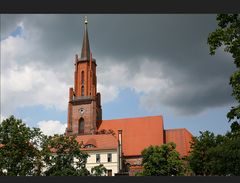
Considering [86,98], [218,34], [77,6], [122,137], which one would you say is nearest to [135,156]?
[122,137]

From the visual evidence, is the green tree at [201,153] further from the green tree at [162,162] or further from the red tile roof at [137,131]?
the red tile roof at [137,131]

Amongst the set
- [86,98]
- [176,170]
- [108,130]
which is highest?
[86,98]

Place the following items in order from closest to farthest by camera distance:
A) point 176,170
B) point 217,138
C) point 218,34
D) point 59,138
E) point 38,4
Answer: point 38,4 < point 218,34 < point 59,138 < point 217,138 < point 176,170

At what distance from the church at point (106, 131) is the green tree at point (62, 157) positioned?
20.9 metres

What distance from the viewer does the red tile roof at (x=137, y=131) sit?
2276 inches

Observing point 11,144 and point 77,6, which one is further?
point 11,144

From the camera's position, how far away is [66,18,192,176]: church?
2141 inches

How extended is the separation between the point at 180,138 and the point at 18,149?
108 feet

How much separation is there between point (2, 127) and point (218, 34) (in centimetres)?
2195

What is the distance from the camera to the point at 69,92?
63.6m

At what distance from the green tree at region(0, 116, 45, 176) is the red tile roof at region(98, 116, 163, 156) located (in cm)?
2902

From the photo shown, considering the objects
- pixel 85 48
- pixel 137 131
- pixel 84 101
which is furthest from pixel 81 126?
pixel 85 48

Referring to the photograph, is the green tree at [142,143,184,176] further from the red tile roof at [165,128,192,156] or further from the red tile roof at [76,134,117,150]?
the red tile roof at [165,128,192,156]

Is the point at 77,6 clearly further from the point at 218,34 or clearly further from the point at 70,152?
the point at 70,152
